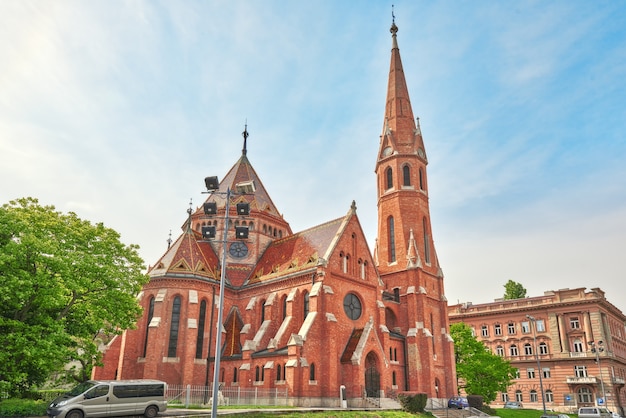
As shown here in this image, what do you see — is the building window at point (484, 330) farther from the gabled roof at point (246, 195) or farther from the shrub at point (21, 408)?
the shrub at point (21, 408)

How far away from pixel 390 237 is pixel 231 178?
1904 centimetres

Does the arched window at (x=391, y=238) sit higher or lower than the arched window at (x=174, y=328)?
higher

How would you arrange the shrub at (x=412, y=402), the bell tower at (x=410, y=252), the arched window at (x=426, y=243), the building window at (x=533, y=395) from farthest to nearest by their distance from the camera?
the building window at (x=533, y=395) < the arched window at (x=426, y=243) < the bell tower at (x=410, y=252) < the shrub at (x=412, y=402)

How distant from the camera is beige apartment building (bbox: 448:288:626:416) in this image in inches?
2336

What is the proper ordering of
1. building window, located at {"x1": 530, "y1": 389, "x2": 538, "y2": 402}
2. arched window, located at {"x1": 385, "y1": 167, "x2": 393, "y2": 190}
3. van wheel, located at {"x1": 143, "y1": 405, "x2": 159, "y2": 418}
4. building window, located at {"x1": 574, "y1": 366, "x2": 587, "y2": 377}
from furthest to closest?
building window, located at {"x1": 530, "y1": 389, "x2": 538, "y2": 402} → building window, located at {"x1": 574, "y1": 366, "x2": 587, "y2": 377} → arched window, located at {"x1": 385, "y1": 167, "x2": 393, "y2": 190} → van wheel, located at {"x1": 143, "y1": 405, "x2": 159, "y2": 418}

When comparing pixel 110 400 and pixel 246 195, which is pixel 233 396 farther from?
pixel 246 195

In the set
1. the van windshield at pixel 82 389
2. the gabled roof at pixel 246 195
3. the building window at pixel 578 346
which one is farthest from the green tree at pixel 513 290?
the van windshield at pixel 82 389

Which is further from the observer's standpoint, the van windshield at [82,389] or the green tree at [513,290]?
the green tree at [513,290]

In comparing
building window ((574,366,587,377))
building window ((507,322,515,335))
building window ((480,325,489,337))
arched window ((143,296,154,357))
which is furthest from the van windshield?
building window ((480,325,489,337))

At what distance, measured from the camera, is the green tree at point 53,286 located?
70.6 ft

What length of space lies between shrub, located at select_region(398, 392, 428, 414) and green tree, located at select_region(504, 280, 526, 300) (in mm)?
50712

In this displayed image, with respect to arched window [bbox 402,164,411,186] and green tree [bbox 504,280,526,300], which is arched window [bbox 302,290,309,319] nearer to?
arched window [bbox 402,164,411,186]

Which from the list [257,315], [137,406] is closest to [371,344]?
[257,315]

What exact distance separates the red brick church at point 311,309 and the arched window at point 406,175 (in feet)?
0.36
